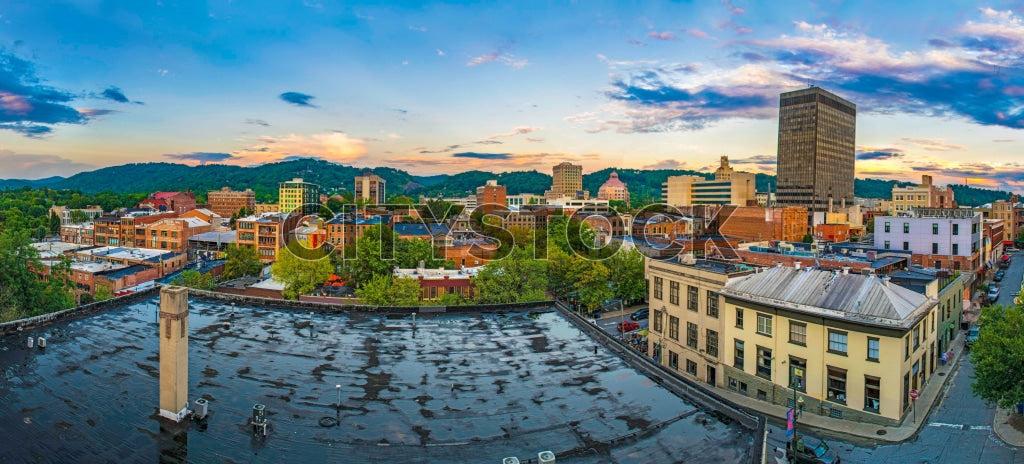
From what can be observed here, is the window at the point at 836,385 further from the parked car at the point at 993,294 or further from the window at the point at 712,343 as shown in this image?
the parked car at the point at 993,294

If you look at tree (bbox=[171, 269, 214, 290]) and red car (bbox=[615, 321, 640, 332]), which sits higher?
tree (bbox=[171, 269, 214, 290])

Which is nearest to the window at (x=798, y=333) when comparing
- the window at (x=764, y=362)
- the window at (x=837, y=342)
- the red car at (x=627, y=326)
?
the window at (x=837, y=342)

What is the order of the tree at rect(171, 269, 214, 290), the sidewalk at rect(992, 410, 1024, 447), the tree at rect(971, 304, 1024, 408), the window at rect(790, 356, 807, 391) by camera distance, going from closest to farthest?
1. the tree at rect(971, 304, 1024, 408)
2. the sidewalk at rect(992, 410, 1024, 447)
3. the window at rect(790, 356, 807, 391)
4. the tree at rect(171, 269, 214, 290)

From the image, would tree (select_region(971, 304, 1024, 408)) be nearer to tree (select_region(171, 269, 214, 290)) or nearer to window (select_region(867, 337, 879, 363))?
window (select_region(867, 337, 879, 363))

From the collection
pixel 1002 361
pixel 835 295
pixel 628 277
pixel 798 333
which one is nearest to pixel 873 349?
pixel 835 295

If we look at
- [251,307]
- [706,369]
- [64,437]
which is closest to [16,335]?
[251,307]

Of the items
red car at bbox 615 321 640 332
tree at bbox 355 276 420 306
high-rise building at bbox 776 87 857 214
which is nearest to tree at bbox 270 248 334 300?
tree at bbox 355 276 420 306

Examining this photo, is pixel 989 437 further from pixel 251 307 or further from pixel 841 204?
pixel 841 204
